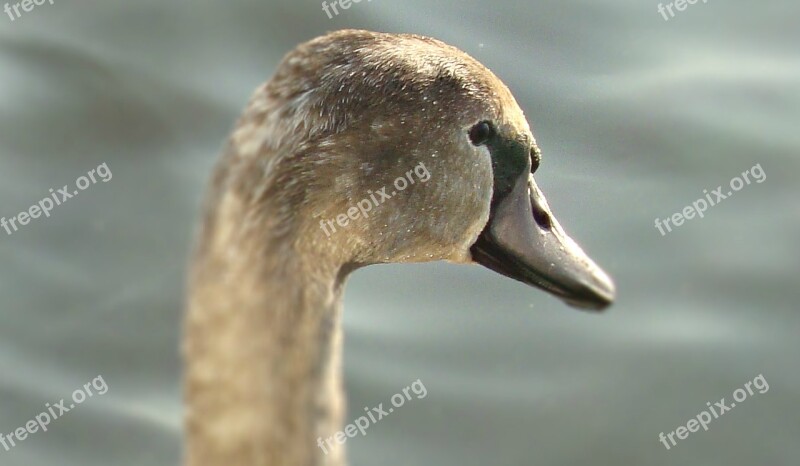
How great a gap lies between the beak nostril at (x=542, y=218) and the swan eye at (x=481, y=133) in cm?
30

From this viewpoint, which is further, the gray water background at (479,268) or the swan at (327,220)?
the gray water background at (479,268)

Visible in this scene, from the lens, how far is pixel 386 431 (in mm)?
3779

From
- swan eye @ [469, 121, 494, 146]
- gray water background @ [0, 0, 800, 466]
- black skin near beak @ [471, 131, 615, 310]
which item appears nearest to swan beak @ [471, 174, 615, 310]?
black skin near beak @ [471, 131, 615, 310]

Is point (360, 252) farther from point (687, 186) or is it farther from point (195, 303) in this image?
point (687, 186)

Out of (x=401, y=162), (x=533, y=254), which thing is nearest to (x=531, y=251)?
(x=533, y=254)

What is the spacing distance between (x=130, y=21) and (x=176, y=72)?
33 cm

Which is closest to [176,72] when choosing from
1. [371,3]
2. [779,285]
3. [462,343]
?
[371,3]

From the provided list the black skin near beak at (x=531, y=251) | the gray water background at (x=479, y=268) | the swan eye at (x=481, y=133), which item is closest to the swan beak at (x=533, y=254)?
the black skin near beak at (x=531, y=251)

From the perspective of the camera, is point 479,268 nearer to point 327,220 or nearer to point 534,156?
point 534,156

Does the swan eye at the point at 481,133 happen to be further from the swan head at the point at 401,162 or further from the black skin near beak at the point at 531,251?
the black skin near beak at the point at 531,251

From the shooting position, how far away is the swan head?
2.12m

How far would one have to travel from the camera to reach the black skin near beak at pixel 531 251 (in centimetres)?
275

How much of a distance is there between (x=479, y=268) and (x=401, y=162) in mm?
1788

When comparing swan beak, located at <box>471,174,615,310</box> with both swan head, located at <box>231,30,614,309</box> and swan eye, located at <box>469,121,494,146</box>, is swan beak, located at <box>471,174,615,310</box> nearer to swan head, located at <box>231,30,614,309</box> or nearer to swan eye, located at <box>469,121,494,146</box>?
swan head, located at <box>231,30,614,309</box>
